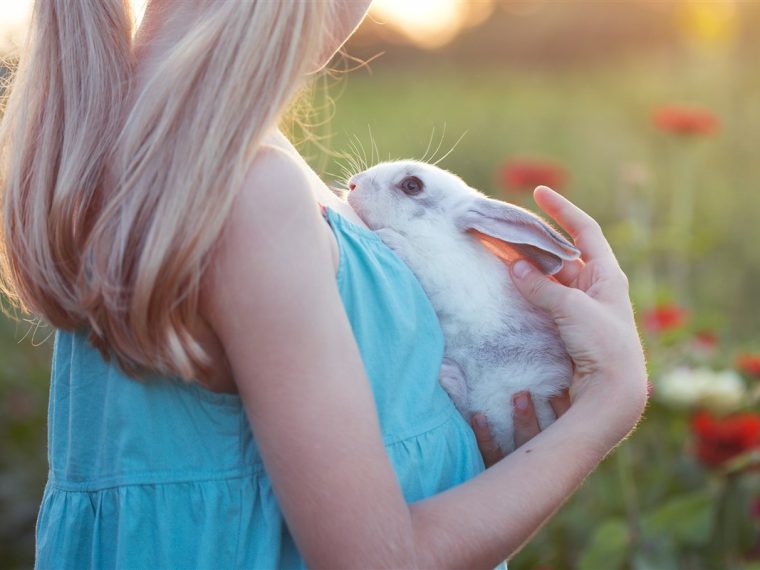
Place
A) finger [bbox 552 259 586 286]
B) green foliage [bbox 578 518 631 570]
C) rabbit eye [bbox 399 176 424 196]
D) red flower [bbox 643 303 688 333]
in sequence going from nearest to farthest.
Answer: finger [bbox 552 259 586 286] → rabbit eye [bbox 399 176 424 196] → green foliage [bbox 578 518 631 570] → red flower [bbox 643 303 688 333]

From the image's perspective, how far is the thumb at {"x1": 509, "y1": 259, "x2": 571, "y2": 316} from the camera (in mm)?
1362

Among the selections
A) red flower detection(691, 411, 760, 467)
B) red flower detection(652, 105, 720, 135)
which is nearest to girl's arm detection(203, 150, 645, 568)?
red flower detection(691, 411, 760, 467)

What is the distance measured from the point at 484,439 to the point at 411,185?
0.58m

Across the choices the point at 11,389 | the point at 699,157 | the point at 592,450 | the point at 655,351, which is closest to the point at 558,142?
the point at 699,157

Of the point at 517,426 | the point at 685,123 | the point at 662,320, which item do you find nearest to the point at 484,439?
the point at 517,426

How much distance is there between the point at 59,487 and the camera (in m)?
1.26

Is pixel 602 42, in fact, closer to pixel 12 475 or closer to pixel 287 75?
pixel 12 475

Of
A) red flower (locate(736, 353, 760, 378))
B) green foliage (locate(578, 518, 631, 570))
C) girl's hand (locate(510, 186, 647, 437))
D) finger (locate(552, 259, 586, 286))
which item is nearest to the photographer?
girl's hand (locate(510, 186, 647, 437))

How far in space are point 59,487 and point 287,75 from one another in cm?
Answer: 65

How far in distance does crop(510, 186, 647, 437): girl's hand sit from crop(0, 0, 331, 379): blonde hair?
20.4 inches

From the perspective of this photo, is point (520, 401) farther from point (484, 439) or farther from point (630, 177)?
point (630, 177)

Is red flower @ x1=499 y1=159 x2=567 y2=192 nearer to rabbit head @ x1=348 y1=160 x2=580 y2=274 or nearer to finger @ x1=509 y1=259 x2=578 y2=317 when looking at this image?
rabbit head @ x1=348 y1=160 x2=580 y2=274

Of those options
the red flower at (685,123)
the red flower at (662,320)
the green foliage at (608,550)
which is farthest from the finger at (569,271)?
the red flower at (685,123)

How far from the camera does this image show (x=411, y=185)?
69.9 inches
